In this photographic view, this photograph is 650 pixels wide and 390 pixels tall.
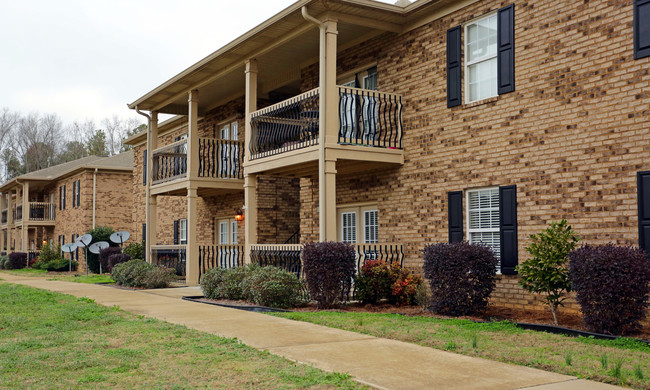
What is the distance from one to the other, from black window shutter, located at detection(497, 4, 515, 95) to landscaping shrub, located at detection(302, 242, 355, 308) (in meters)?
4.09

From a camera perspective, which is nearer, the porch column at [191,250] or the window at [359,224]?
the window at [359,224]

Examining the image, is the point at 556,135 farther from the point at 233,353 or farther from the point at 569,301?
the point at 233,353

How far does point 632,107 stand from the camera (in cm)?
994

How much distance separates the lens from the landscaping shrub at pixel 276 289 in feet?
40.7

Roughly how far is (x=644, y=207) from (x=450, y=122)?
4.38 meters

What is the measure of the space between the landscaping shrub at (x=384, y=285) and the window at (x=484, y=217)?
1.48 meters

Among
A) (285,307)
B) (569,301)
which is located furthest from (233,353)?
(569,301)

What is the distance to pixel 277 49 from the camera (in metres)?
16.0

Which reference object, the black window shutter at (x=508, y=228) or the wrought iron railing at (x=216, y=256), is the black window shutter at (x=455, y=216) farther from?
the wrought iron railing at (x=216, y=256)

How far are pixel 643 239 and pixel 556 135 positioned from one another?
230cm

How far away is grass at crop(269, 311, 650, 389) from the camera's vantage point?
6.70 m

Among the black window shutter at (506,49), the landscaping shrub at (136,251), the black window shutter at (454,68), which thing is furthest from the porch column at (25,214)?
the black window shutter at (506,49)

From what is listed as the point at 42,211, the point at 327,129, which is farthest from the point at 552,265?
the point at 42,211

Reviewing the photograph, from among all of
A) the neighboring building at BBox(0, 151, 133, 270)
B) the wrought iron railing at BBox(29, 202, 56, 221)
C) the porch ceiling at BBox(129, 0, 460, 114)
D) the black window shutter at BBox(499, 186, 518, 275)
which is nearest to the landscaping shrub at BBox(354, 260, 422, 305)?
the black window shutter at BBox(499, 186, 518, 275)
